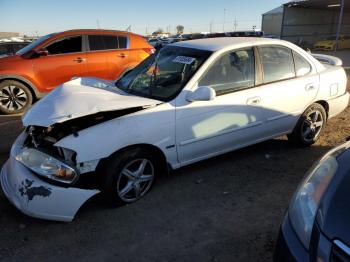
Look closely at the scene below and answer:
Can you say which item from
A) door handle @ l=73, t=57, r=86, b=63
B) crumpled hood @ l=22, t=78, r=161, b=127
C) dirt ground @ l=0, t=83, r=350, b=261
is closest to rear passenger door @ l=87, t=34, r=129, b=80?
door handle @ l=73, t=57, r=86, b=63

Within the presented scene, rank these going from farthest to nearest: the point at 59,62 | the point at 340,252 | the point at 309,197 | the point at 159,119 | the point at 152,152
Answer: the point at 59,62
the point at 152,152
the point at 159,119
the point at 309,197
the point at 340,252

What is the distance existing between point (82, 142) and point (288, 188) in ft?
7.36

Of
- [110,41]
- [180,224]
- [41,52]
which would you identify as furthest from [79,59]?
[180,224]

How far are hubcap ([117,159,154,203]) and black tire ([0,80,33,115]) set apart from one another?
4.60m

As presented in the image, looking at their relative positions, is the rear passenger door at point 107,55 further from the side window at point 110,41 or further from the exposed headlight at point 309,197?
the exposed headlight at point 309,197

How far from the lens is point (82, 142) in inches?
116

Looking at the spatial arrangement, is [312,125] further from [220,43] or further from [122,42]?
[122,42]

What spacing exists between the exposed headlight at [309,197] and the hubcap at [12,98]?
6.39 m

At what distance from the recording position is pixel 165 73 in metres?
3.95

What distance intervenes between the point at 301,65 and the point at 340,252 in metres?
3.48

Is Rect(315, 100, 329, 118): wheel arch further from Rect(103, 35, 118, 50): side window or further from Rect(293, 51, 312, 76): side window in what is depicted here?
Rect(103, 35, 118, 50): side window

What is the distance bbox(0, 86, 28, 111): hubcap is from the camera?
684 cm

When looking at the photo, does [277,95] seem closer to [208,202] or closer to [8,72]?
[208,202]

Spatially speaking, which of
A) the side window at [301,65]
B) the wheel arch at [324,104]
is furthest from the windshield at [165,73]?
the wheel arch at [324,104]
